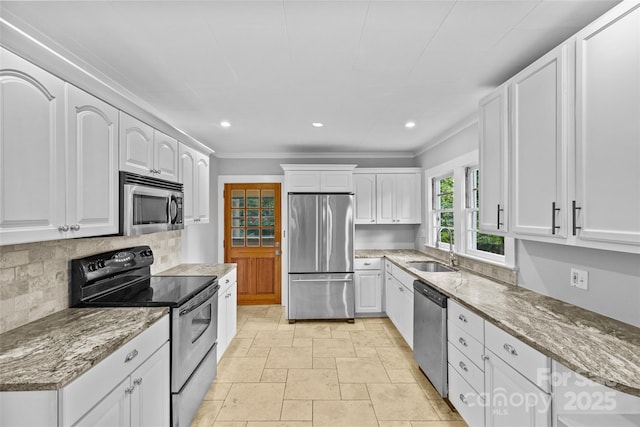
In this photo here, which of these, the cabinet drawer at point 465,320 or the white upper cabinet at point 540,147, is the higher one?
the white upper cabinet at point 540,147

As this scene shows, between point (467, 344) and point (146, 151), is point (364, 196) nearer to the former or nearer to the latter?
point (467, 344)

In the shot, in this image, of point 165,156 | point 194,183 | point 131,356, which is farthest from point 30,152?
point 194,183

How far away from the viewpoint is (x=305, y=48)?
1827 millimetres

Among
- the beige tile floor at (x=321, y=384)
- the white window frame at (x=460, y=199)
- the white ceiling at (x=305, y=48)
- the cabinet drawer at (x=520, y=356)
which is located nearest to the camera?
the cabinet drawer at (x=520, y=356)

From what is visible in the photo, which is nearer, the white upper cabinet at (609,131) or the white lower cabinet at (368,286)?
the white upper cabinet at (609,131)

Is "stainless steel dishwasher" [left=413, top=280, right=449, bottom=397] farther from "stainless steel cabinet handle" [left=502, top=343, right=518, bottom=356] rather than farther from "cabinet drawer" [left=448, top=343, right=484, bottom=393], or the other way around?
"stainless steel cabinet handle" [left=502, top=343, right=518, bottom=356]

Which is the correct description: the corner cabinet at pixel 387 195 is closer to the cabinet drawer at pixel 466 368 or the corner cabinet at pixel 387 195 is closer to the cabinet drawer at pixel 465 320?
the cabinet drawer at pixel 465 320

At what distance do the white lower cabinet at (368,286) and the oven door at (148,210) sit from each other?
2509 mm

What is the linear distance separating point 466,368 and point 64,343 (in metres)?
2.28

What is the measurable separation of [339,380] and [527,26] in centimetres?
286

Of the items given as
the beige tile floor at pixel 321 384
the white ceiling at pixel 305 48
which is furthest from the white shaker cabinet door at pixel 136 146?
the beige tile floor at pixel 321 384

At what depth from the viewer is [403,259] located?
396cm

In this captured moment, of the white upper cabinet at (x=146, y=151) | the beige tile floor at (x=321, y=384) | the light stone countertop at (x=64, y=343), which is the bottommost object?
the beige tile floor at (x=321, y=384)

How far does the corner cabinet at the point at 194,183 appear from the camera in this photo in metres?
2.91
